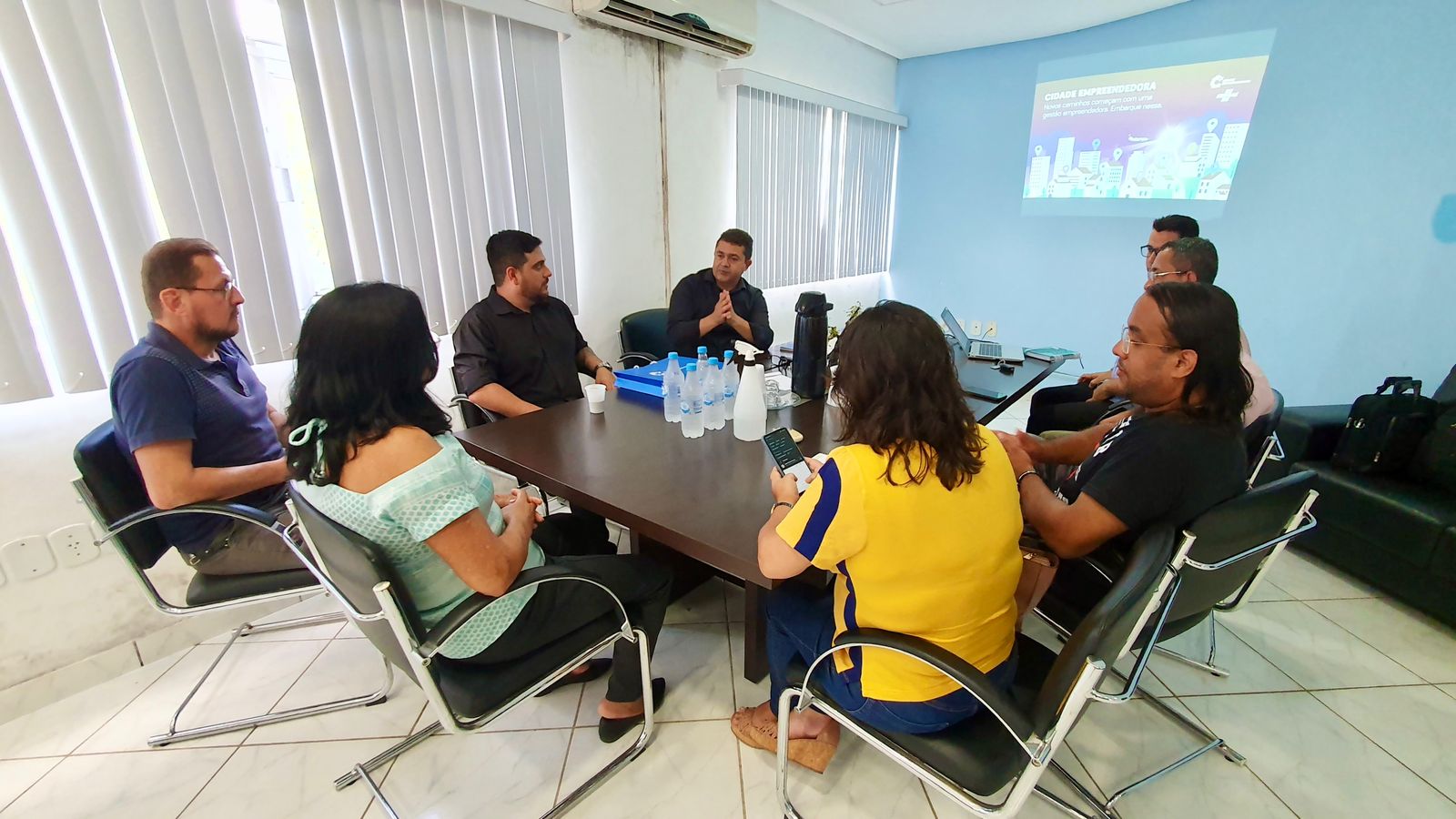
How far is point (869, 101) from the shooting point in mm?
4605

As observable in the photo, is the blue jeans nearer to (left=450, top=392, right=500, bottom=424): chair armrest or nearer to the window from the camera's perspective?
(left=450, top=392, right=500, bottom=424): chair armrest

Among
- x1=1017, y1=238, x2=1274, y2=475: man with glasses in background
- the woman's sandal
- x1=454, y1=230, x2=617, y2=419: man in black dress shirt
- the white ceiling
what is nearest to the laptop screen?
x1=1017, y1=238, x2=1274, y2=475: man with glasses in background

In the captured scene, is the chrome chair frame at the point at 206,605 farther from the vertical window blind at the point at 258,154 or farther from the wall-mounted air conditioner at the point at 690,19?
the wall-mounted air conditioner at the point at 690,19

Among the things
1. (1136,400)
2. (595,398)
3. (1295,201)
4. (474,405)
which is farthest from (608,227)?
(1295,201)

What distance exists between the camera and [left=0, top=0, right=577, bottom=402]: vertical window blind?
152 centimetres

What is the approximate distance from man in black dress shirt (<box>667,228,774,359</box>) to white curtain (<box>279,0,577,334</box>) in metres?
0.72

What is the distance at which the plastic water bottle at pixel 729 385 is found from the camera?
74.5 inches

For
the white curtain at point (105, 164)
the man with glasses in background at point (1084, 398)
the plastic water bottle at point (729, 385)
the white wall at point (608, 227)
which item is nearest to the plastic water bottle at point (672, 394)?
the plastic water bottle at point (729, 385)

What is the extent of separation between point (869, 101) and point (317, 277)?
13.7ft

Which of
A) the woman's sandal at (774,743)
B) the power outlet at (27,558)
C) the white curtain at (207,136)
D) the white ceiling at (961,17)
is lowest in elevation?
the woman's sandal at (774,743)

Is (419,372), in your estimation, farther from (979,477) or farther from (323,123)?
(323,123)

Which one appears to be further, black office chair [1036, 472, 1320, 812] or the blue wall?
the blue wall

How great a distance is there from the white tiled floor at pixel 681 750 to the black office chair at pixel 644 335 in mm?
1641

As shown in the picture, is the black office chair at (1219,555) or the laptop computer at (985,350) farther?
the laptop computer at (985,350)
